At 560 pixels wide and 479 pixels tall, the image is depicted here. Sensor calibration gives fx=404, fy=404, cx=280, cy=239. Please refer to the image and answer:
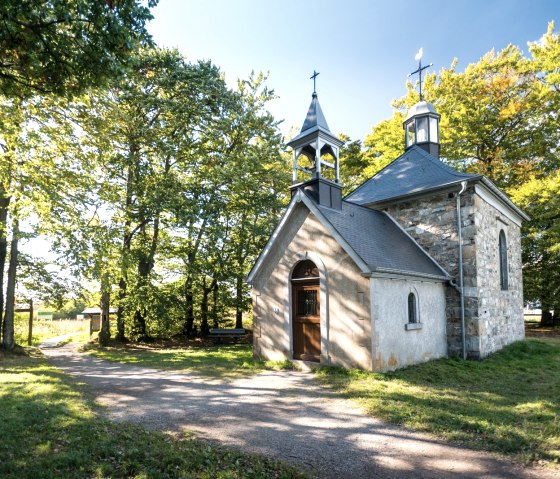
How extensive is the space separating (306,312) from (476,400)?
15.4 feet

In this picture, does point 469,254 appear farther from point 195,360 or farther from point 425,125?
point 195,360

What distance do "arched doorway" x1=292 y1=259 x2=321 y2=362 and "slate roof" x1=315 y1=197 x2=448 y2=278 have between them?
1379mm

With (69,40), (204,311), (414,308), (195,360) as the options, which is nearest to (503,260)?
(414,308)

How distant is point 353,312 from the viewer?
979 centimetres

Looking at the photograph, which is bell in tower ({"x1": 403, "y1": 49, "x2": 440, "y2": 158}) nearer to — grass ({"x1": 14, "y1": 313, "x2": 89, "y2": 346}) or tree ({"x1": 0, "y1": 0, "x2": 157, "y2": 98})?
tree ({"x1": 0, "y1": 0, "x2": 157, "y2": 98})

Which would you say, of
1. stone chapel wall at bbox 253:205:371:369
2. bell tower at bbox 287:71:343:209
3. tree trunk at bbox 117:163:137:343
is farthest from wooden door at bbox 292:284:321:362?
tree trunk at bbox 117:163:137:343

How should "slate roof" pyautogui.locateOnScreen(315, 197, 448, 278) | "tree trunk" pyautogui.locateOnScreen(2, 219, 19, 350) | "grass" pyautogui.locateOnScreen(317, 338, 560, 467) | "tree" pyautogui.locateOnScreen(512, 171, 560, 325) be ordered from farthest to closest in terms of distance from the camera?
"tree" pyautogui.locateOnScreen(512, 171, 560, 325) < "tree trunk" pyautogui.locateOnScreen(2, 219, 19, 350) < "slate roof" pyautogui.locateOnScreen(315, 197, 448, 278) < "grass" pyautogui.locateOnScreen(317, 338, 560, 467)

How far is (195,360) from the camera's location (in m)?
12.9

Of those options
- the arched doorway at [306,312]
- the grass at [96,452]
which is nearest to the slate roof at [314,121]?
the arched doorway at [306,312]

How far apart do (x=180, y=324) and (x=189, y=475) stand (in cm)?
1840

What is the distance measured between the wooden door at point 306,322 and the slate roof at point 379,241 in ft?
5.48

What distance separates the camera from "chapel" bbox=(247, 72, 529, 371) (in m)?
9.89

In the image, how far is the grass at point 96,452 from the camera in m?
4.15

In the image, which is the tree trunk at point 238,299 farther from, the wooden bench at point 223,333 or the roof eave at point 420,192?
the roof eave at point 420,192
